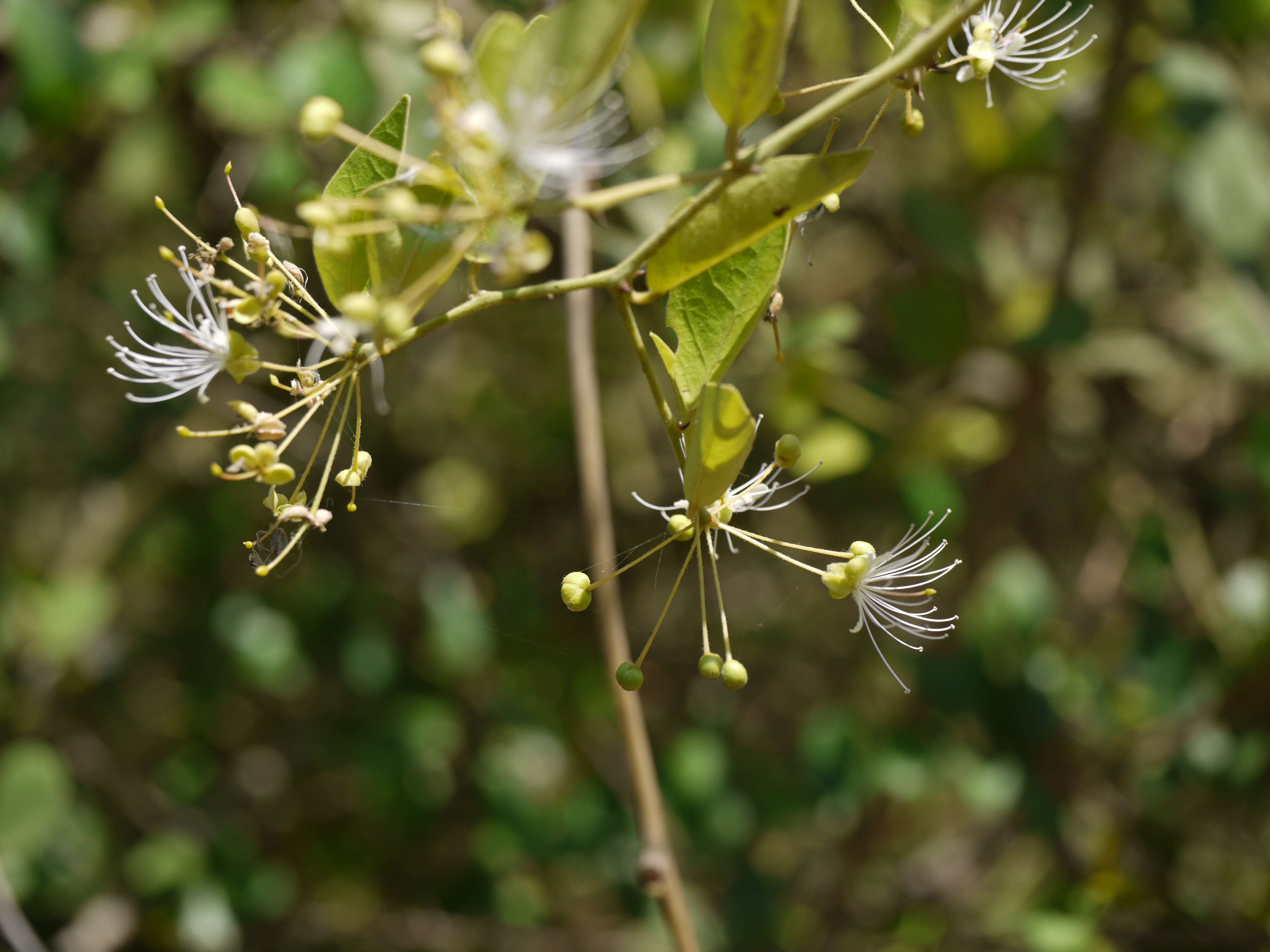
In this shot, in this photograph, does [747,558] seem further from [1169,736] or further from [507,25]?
[507,25]

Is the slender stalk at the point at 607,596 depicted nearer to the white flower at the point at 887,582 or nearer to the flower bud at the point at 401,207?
the white flower at the point at 887,582

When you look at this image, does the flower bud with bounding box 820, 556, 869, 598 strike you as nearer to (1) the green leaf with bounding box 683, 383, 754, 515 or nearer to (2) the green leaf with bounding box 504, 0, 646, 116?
(1) the green leaf with bounding box 683, 383, 754, 515

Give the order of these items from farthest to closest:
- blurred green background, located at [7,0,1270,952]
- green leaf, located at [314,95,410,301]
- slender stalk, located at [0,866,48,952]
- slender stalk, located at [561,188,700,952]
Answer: blurred green background, located at [7,0,1270,952] → slender stalk, located at [0,866,48,952] → slender stalk, located at [561,188,700,952] → green leaf, located at [314,95,410,301]

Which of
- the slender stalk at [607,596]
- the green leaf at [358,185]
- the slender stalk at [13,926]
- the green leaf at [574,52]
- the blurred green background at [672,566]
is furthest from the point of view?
the blurred green background at [672,566]

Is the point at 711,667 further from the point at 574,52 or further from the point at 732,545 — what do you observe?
the point at 574,52

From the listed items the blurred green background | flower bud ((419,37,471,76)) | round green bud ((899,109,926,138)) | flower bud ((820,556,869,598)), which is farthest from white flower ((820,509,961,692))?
the blurred green background

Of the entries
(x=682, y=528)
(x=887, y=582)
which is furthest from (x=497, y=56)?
(x=887, y=582)

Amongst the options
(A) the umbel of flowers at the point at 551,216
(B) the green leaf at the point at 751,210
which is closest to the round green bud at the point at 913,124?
(A) the umbel of flowers at the point at 551,216

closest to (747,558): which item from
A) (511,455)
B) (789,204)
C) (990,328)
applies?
(511,455)
